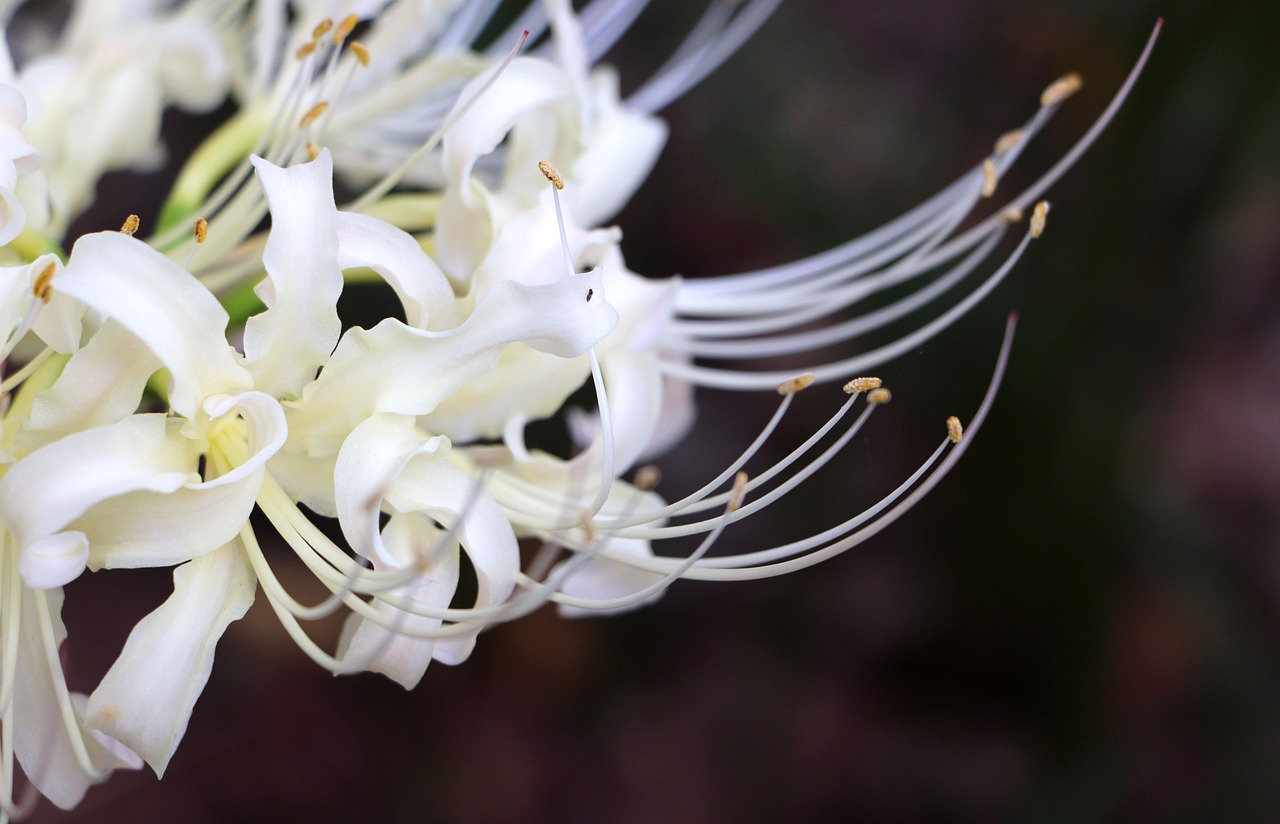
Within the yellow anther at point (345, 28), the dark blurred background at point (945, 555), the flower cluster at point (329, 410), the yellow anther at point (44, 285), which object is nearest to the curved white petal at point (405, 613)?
the flower cluster at point (329, 410)

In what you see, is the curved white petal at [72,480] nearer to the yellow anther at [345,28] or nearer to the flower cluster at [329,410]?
the flower cluster at [329,410]

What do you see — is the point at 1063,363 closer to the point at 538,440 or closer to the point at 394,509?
the point at 538,440

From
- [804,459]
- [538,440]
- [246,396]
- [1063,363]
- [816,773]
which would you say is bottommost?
[816,773]

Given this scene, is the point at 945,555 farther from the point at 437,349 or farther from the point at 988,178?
the point at 437,349

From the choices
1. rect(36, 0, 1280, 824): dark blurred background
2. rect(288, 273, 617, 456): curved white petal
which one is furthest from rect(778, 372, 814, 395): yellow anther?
rect(36, 0, 1280, 824): dark blurred background

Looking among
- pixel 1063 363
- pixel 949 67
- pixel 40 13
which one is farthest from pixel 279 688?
pixel 949 67

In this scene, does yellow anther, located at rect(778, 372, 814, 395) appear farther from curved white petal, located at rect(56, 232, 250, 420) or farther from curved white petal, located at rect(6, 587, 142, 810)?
curved white petal, located at rect(6, 587, 142, 810)

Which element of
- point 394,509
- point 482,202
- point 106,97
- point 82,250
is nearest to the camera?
point 82,250
